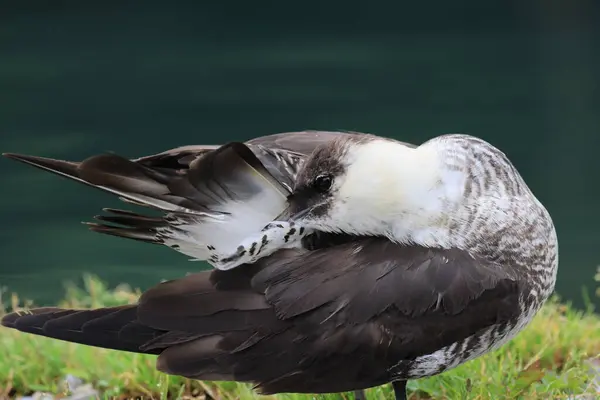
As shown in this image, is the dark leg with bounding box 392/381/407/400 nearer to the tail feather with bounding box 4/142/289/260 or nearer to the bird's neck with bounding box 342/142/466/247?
the bird's neck with bounding box 342/142/466/247

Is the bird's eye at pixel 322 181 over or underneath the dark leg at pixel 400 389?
over

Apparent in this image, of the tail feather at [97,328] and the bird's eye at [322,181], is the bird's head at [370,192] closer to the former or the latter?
the bird's eye at [322,181]

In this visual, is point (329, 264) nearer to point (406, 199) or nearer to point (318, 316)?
point (318, 316)

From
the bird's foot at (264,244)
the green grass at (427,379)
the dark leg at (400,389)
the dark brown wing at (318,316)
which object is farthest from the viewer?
the green grass at (427,379)

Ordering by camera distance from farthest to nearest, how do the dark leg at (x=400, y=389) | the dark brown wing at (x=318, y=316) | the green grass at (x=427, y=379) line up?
the green grass at (x=427, y=379), the dark leg at (x=400, y=389), the dark brown wing at (x=318, y=316)

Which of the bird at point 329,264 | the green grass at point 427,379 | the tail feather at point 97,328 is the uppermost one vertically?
the bird at point 329,264

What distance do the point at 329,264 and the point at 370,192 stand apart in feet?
0.88

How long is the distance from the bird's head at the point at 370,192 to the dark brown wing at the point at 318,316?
9cm

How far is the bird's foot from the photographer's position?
11.0 ft

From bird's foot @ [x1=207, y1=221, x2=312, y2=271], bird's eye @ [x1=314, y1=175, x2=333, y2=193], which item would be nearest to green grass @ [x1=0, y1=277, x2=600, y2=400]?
bird's foot @ [x1=207, y1=221, x2=312, y2=271]

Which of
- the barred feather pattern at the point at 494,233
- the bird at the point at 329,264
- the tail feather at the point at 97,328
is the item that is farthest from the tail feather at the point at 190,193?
the barred feather pattern at the point at 494,233

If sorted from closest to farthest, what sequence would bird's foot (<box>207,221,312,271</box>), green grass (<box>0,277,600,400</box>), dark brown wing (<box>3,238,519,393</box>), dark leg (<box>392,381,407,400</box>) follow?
dark brown wing (<box>3,238,519,393</box>), bird's foot (<box>207,221,312,271</box>), dark leg (<box>392,381,407,400</box>), green grass (<box>0,277,600,400</box>)

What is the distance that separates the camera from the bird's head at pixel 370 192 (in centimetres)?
330

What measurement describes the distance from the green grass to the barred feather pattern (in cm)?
56
